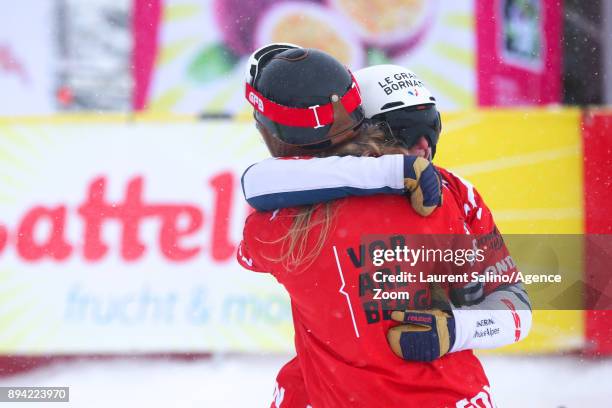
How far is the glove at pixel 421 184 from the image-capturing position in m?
1.20

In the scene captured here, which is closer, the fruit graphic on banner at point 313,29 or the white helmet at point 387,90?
the white helmet at point 387,90

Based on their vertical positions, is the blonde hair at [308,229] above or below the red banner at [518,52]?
below

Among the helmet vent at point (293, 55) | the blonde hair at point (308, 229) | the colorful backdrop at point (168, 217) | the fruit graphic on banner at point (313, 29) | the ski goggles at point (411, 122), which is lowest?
the colorful backdrop at point (168, 217)

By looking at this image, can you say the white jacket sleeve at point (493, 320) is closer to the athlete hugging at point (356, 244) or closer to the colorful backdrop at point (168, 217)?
the athlete hugging at point (356, 244)

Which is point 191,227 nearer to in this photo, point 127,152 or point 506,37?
point 127,152

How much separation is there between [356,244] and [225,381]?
2.81m

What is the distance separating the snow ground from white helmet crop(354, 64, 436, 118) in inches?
92.8

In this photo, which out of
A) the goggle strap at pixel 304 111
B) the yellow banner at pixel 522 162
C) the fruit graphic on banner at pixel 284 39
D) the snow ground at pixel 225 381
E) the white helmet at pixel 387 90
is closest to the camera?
the goggle strap at pixel 304 111

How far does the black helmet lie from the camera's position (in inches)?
52.1

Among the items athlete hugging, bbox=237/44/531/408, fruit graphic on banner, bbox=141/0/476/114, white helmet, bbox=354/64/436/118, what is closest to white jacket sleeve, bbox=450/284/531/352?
athlete hugging, bbox=237/44/531/408

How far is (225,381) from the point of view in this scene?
3.83m

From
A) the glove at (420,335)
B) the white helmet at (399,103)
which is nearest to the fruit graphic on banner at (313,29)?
the white helmet at (399,103)

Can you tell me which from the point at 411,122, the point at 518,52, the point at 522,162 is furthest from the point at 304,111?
the point at 518,52

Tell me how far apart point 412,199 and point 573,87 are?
11.7 ft
